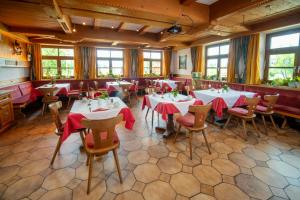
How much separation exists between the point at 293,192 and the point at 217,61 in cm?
587

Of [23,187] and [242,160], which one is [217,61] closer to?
[242,160]

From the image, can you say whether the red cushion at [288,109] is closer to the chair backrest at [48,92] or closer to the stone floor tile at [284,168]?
the stone floor tile at [284,168]

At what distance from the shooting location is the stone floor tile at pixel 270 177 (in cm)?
194

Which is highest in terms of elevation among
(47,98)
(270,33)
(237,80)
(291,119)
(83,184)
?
(270,33)

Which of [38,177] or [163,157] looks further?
[163,157]

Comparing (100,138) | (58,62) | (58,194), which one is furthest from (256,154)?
(58,62)

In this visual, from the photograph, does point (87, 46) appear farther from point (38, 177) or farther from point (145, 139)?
point (38, 177)

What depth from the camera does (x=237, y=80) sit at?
5664 mm

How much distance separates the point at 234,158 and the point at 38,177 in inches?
108

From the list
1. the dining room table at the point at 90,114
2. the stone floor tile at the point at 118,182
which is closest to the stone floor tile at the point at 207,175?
the stone floor tile at the point at 118,182

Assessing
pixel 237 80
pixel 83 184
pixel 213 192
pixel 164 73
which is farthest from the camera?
pixel 164 73

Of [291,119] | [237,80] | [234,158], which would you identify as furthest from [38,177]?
[237,80]

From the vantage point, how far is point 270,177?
2045 millimetres

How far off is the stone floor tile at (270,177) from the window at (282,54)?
3590 mm
